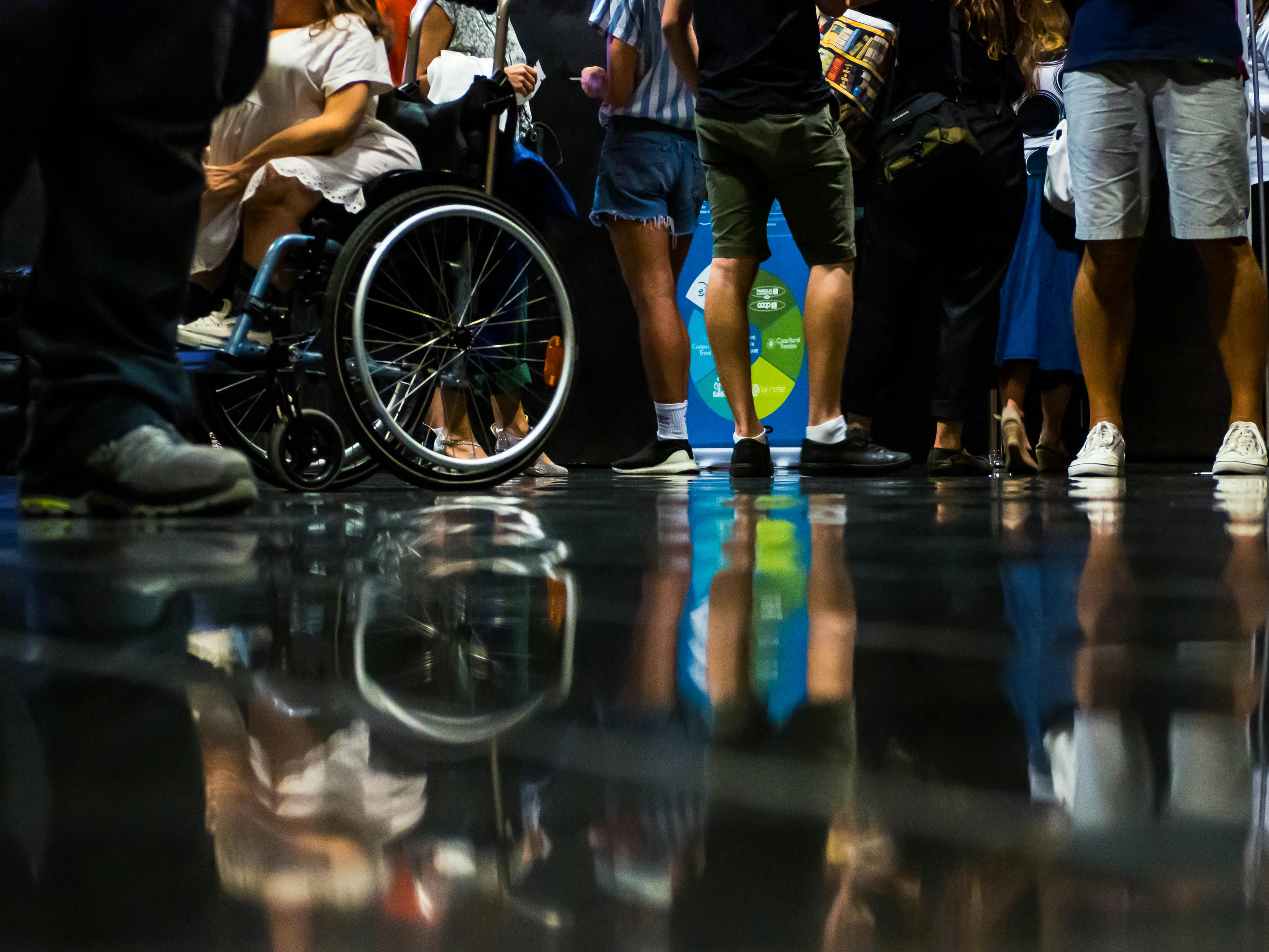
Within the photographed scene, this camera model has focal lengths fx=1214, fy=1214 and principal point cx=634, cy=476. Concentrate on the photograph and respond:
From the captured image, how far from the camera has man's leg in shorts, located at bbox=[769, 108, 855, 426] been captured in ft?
8.52

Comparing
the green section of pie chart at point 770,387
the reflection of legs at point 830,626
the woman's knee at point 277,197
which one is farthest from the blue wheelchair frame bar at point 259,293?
the green section of pie chart at point 770,387

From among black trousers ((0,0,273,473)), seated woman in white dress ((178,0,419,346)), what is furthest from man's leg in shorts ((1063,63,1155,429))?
black trousers ((0,0,273,473))

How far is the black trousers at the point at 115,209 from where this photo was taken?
3.72ft

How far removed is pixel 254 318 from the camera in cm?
192

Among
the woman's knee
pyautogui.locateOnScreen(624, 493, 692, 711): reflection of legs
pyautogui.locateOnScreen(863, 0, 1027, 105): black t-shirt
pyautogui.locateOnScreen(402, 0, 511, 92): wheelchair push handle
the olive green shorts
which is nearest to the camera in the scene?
pyautogui.locateOnScreen(624, 493, 692, 711): reflection of legs

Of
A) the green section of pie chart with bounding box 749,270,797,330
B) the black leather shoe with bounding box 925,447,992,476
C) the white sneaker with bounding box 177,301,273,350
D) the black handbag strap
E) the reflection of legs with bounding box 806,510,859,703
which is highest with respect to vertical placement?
the black handbag strap

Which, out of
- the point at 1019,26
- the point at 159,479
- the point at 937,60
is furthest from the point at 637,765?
the point at 1019,26

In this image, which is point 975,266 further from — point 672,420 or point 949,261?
point 672,420

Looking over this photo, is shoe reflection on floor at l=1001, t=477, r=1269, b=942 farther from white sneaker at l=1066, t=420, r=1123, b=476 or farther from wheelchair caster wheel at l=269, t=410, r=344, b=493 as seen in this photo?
white sneaker at l=1066, t=420, r=1123, b=476

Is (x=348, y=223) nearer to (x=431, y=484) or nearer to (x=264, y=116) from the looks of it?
(x=264, y=116)

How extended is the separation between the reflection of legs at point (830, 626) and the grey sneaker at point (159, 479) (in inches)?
21.8

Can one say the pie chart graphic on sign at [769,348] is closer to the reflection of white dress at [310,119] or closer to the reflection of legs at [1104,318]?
the reflection of legs at [1104,318]

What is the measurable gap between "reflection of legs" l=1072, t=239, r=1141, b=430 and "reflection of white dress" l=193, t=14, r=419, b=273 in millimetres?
1406

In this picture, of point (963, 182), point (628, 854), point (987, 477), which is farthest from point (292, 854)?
point (963, 182)
